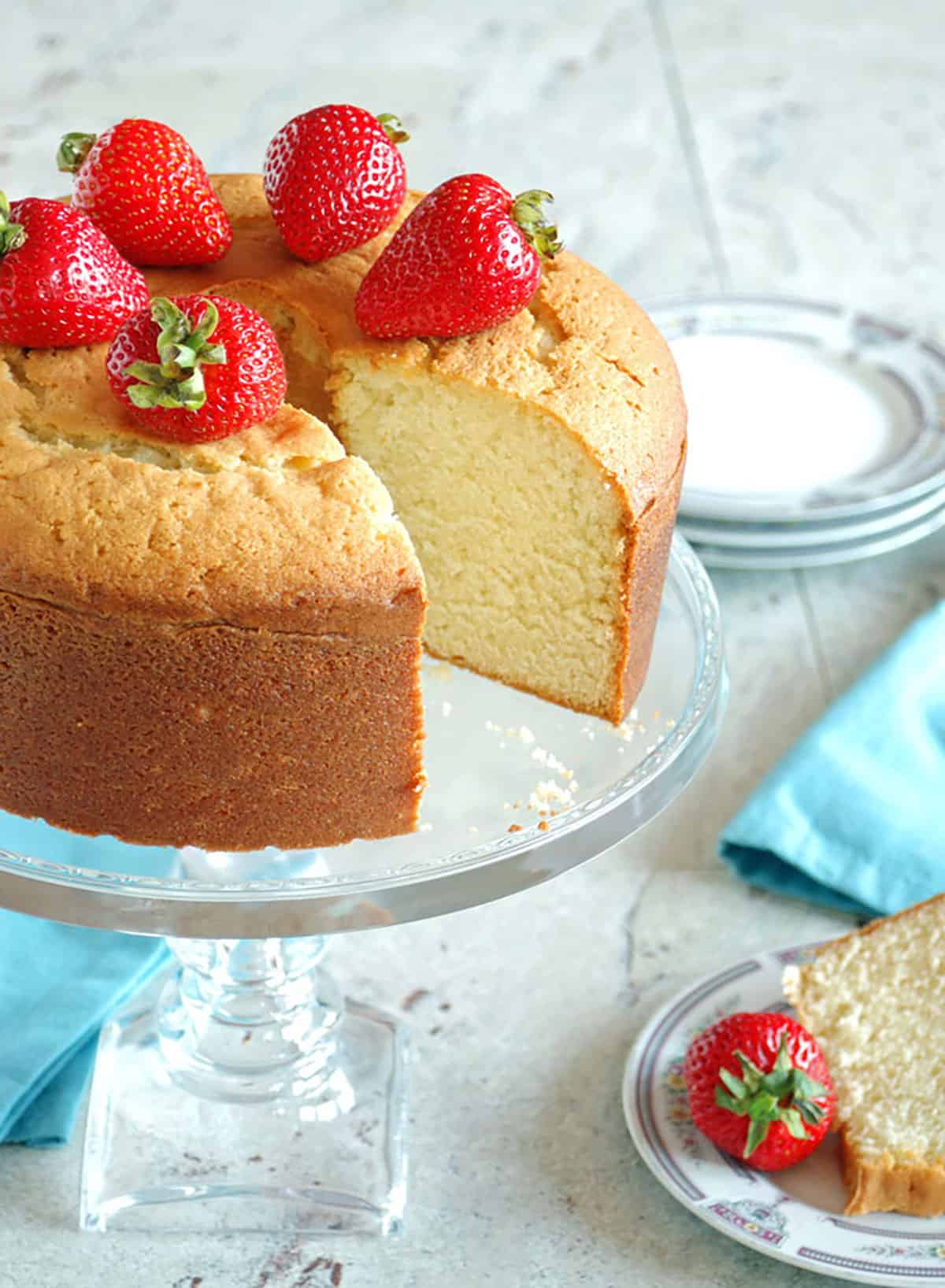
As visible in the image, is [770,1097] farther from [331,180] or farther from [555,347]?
[331,180]

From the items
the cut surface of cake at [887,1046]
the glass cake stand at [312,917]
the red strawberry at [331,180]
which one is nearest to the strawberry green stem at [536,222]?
the red strawberry at [331,180]

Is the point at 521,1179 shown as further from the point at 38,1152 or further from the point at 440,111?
the point at 440,111

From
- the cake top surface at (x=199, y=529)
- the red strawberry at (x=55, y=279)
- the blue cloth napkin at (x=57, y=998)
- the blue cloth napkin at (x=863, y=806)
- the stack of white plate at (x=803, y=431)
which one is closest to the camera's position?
the cake top surface at (x=199, y=529)

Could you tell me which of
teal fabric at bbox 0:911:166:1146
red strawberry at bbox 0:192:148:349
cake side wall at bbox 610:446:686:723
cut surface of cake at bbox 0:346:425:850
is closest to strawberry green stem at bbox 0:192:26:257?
red strawberry at bbox 0:192:148:349

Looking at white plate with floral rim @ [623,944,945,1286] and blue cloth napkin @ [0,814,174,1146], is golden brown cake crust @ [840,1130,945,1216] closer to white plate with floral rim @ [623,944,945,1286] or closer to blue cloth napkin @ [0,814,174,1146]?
white plate with floral rim @ [623,944,945,1286]

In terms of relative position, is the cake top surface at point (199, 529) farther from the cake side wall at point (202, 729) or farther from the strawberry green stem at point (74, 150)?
the strawberry green stem at point (74, 150)

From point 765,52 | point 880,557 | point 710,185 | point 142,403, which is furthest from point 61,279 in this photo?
point 765,52
